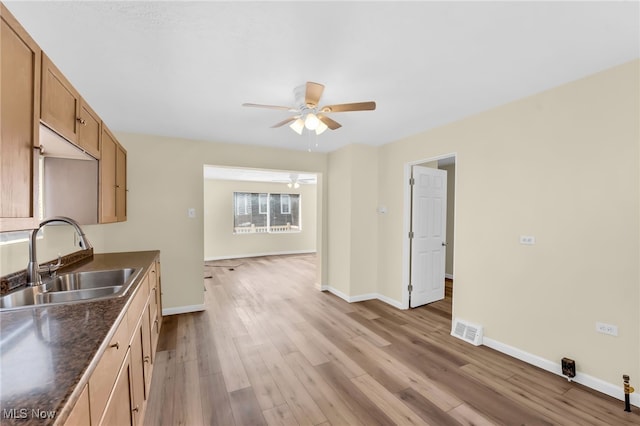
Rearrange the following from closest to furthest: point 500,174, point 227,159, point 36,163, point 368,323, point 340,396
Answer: point 36,163, point 340,396, point 500,174, point 368,323, point 227,159

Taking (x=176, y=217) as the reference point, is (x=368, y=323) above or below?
below

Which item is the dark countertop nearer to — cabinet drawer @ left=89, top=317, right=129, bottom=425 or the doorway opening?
cabinet drawer @ left=89, top=317, right=129, bottom=425

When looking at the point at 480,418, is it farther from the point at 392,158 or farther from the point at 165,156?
the point at 165,156

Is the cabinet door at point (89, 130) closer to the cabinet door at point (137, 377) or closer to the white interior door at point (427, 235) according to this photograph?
the cabinet door at point (137, 377)

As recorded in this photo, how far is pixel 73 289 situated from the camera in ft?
6.49

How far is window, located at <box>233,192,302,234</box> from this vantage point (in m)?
7.96

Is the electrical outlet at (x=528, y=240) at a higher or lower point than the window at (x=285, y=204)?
lower

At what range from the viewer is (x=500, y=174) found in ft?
8.95

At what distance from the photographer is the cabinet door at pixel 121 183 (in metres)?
2.92

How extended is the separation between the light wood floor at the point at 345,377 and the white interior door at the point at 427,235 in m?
0.49

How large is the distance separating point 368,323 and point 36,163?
11.1 feet

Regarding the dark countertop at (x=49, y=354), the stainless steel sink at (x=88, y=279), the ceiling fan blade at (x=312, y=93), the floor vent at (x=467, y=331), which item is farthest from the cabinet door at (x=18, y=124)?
the floor vent at (x=467, y=331)

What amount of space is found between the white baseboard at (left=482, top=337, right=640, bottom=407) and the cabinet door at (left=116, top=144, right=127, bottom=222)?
14.1 ft

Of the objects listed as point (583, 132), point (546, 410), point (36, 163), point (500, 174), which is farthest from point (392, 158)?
point (36, 163)
